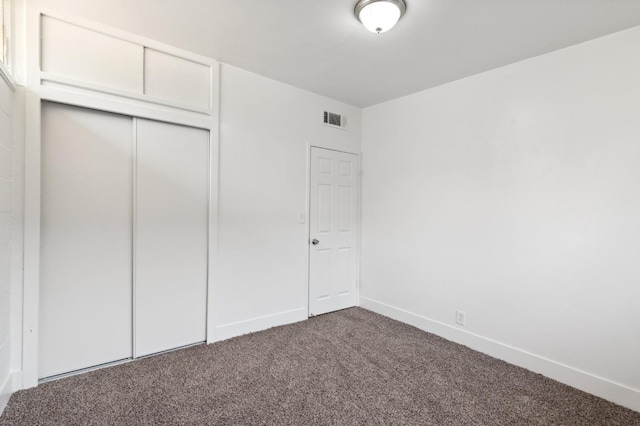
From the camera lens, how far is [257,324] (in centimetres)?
314

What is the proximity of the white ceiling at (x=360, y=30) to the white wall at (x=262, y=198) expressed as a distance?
0.37 meters

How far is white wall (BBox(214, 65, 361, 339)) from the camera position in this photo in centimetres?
295

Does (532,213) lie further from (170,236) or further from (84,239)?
(84,239)

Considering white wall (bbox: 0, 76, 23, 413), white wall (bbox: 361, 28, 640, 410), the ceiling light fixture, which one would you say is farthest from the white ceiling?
white wall (bbox: 0, 76, 23, 413)

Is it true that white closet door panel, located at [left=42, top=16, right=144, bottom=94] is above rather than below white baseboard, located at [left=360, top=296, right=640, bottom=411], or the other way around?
above

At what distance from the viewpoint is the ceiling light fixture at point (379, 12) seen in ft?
6.22

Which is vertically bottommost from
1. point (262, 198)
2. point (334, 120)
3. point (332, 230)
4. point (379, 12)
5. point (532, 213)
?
point (332, 230)

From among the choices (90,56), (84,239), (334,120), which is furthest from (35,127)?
(334,120)

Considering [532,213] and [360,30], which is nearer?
[360,30]

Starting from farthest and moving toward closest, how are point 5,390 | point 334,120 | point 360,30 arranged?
point 334,120, point 360,30, point 5,390

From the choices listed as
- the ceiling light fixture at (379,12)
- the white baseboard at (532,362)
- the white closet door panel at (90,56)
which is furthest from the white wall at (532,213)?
the white closet door panel at (90,56)

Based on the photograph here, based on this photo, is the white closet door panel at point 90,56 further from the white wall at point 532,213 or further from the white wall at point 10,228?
the white wall at point 532,213

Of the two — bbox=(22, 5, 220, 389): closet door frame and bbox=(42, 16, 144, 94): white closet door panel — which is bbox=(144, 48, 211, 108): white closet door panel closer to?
bbox=(42, 16, 144, 94): white closet door panel

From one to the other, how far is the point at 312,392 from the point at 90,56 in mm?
2922
